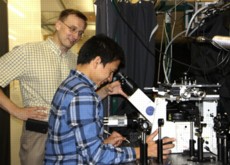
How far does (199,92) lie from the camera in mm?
1456

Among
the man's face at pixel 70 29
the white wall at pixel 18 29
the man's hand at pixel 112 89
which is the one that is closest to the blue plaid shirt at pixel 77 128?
the man's hand at pixel 112 89

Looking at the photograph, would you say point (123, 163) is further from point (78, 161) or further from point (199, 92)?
point (199, 92)

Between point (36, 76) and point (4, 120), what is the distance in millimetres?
1163

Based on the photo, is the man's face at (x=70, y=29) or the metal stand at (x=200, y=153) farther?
the man's face at (x=70, y=29)

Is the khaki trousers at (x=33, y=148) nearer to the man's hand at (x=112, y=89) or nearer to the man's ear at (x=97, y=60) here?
the man's hand at (x=112, y=89)

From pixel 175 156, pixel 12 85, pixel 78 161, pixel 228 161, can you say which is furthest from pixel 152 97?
pixel 12 85

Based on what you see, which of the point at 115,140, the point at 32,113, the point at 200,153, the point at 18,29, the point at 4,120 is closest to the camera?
the point at 200,153

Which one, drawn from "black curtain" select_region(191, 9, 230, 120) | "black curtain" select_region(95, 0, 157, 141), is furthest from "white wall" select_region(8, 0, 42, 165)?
"black curtain" select_region(191, 9, 230, 120)

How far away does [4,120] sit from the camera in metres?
2.90

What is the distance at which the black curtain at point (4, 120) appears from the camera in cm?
285

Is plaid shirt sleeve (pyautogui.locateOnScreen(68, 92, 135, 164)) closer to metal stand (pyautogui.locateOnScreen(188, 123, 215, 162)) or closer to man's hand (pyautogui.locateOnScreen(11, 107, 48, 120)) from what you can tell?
metal stand (pyautogui.locateOnScreen(188, 123, 215, 162))

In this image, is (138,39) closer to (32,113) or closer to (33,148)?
(32,113)

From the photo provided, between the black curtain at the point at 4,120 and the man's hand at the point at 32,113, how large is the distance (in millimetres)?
1058

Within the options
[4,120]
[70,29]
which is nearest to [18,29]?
[4,120]
